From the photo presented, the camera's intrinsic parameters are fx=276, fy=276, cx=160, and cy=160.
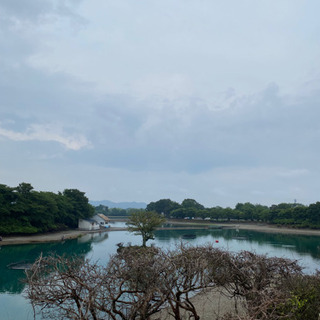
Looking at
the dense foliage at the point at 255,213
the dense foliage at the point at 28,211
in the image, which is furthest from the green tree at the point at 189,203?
the dense foliage at the point at 28,211

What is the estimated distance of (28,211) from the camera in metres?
46.3

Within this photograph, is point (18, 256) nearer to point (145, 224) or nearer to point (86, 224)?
point (145, 224)

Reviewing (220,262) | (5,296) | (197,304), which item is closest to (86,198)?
(5,296)

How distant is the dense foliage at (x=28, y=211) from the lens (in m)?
42.8

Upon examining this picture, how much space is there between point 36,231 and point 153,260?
139 feet

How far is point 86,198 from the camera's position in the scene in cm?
6562

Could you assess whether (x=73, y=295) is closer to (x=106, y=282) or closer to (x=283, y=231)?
(x=106, y=282)

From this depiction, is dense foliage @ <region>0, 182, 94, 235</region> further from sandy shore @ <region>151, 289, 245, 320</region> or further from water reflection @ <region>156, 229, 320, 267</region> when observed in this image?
sandy shore @ <region>151, 289, 245, 320</region>

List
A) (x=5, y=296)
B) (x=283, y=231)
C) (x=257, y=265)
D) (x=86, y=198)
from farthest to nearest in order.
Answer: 1. (x=283, y=231)
2. (x=86, y=198)
3. (x=5, y=296)
4. (x=257, y=265)

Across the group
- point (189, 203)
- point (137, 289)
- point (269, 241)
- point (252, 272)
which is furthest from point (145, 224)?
point (189, 203)

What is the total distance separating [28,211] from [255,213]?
7389 centimetres

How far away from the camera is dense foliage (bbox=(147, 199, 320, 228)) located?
234ft

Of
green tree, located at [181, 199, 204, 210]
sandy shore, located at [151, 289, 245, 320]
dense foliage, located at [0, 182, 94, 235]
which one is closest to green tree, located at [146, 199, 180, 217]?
green tree, located at [181, 199, 204, 210]

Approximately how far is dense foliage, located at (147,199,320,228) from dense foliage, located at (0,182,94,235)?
57.7 m
